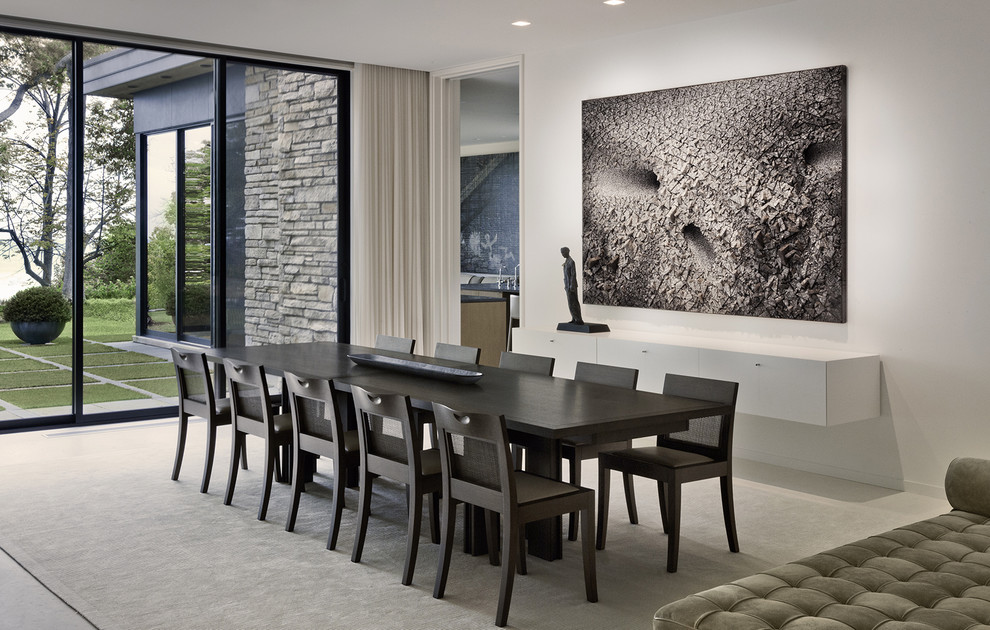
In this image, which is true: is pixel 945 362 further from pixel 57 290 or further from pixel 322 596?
pixel 57 290

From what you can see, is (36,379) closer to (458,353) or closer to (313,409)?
(313,409)

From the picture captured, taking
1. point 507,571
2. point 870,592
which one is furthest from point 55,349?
point 870,592

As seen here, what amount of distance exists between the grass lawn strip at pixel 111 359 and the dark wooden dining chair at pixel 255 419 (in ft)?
8.25

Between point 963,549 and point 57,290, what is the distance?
6.18m

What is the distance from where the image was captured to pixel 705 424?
4273 millimetres

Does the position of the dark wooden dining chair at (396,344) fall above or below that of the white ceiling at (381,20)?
below

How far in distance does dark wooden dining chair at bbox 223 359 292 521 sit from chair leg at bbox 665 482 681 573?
2.00 metres

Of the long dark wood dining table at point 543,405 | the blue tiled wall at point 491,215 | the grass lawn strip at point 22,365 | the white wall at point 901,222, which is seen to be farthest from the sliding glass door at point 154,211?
the blue tiled wall at point 491,215

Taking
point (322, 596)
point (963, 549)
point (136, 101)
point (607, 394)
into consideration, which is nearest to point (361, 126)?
point (136, 101)

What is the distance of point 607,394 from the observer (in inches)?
165

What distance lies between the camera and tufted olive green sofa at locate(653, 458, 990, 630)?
2336 millimetres

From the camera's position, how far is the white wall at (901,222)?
502 centimetres

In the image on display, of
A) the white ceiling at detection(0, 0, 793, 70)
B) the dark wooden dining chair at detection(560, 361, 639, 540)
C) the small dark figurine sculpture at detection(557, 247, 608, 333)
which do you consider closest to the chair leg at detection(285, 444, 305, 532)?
the dark wooden dining chair at detection(560, 361, 639, 540)

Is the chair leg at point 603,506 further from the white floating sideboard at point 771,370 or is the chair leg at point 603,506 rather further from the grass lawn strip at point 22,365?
the grass lawn strip at point 22,365
